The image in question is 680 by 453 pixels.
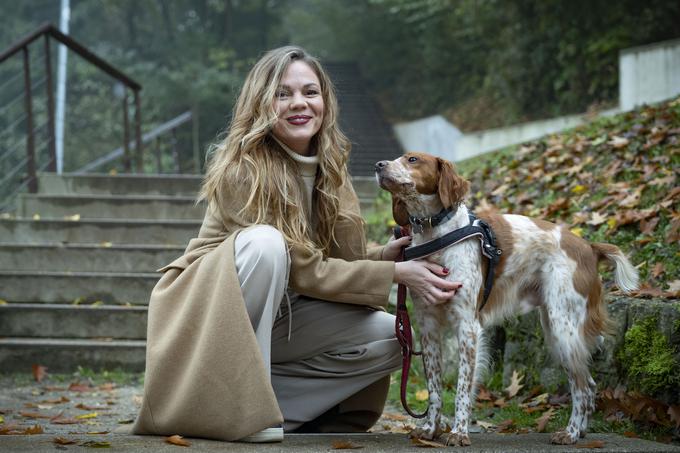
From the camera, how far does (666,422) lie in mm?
3395

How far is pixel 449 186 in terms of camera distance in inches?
122

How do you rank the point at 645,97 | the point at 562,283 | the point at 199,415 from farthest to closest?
the point at 645,97 < the point at 562,283 < the point at 199,415

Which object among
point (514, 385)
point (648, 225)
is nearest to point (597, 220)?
point (648, 225)

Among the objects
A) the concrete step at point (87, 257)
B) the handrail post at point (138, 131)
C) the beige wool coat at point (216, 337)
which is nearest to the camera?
the beige wool coat at point (216, 337)

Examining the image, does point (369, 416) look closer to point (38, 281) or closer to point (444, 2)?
point (38, 281)

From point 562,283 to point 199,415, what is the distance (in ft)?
5.01

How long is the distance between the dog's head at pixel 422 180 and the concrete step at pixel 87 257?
3.87 m

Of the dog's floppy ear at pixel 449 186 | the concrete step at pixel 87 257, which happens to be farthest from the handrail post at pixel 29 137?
the dog's floppy ear at pixel 449 186

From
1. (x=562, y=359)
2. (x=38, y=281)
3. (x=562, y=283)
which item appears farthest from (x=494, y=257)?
(x=38, y=281)

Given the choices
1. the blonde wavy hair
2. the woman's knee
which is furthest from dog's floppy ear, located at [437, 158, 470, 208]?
the woman's knee

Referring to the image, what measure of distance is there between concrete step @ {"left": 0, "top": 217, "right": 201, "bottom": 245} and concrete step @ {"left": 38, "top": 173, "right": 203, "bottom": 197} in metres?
1.02

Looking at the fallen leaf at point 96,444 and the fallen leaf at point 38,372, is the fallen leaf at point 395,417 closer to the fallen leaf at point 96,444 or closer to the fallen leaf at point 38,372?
the fallen leaf at point 96,444

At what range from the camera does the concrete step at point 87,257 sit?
21.8 ft

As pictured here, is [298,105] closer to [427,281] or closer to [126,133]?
[427,281]
